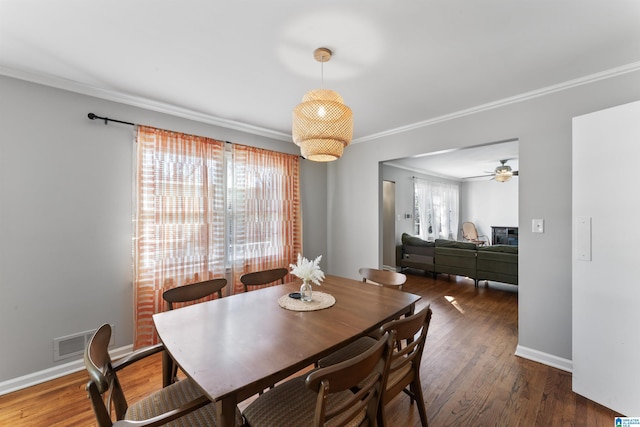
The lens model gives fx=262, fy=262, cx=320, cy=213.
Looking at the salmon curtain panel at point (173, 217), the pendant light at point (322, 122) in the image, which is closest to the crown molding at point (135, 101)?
the salmon curtain panel at point (173, 217)

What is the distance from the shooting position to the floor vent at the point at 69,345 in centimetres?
224

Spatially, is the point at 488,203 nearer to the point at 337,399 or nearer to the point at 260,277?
the point at 260,277

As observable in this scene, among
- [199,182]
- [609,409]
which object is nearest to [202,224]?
[199,182]

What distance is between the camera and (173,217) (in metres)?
2.77

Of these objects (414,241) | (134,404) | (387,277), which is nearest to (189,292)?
(134,404)

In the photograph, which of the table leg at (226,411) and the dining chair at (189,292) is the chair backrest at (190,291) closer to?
the dining chair at (189,292)

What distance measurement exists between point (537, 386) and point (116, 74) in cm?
425

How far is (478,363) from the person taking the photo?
2398mm

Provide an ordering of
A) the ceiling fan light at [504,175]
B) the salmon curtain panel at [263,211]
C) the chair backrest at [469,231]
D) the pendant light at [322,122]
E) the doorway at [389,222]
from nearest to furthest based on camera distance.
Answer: the pendant light at [322,122], the salmon curtain panel at [263,211], the ceiling fan light at [504,175], the doorway at [389,222], the chair backrest at [469,231]

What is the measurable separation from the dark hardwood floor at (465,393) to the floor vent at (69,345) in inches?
7.0

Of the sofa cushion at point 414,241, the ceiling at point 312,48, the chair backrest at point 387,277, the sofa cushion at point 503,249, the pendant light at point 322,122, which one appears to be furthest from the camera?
the sofa cushion at point 414,241

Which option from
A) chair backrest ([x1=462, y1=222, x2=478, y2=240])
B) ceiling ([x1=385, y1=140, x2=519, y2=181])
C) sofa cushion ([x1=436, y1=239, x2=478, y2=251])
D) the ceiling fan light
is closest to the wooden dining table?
ceiling ([x1=385, y1=140, x2=519, y2=181])

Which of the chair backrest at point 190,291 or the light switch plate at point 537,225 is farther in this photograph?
the light switch plate at point 537,225

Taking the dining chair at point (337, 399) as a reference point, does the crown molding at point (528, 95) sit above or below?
above
